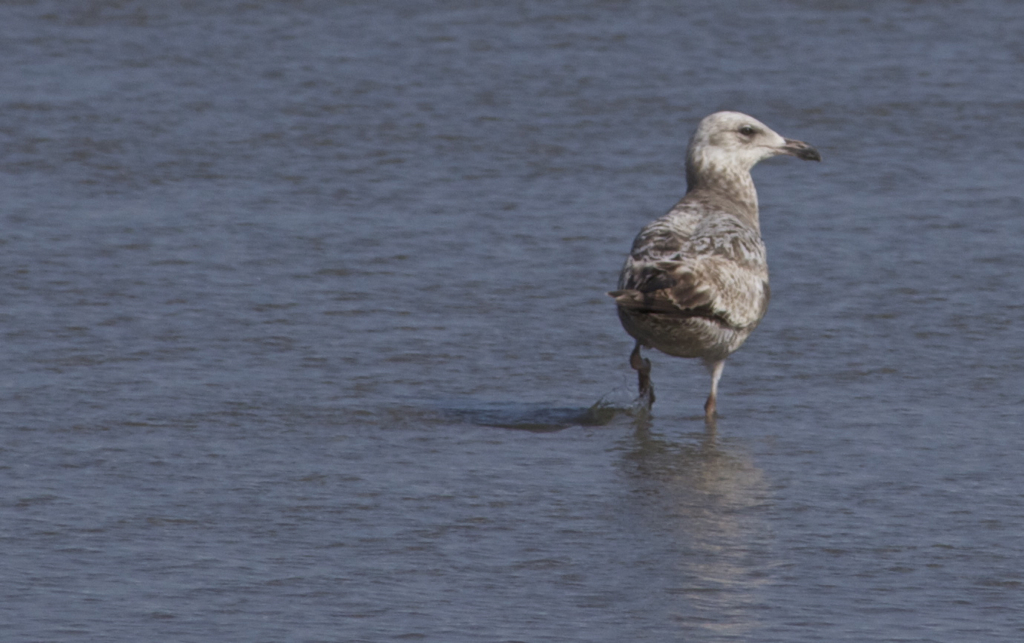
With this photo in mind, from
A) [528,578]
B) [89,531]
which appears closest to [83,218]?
[89,531]

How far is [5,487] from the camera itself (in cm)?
667

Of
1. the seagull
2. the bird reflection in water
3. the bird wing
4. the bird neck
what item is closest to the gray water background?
the bird reflection in water

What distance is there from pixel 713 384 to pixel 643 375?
0.98 ft

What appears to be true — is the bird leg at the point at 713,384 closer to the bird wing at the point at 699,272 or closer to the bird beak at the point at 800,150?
the bird wing at the point at 699,272

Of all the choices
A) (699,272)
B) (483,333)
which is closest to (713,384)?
(699,272)

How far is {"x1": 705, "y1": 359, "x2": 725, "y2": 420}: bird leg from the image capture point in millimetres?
7961

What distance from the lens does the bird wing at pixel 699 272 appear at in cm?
763

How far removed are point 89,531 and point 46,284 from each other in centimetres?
350

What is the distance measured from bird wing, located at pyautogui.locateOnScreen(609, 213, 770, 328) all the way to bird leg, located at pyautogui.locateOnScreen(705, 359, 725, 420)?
0.20 metres

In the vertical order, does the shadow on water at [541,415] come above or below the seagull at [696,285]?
below

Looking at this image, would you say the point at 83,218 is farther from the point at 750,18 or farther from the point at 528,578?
the point at 750,18

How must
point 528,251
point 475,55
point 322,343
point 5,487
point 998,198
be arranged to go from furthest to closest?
point 475,55 → point 998,198 → point 528,251 → point 322,343 → point 5,487

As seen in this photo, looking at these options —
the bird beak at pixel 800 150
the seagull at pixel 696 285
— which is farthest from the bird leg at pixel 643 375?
the bird beak at pixel 800 150

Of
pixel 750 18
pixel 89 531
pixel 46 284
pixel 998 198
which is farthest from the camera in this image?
pixel 750 18
